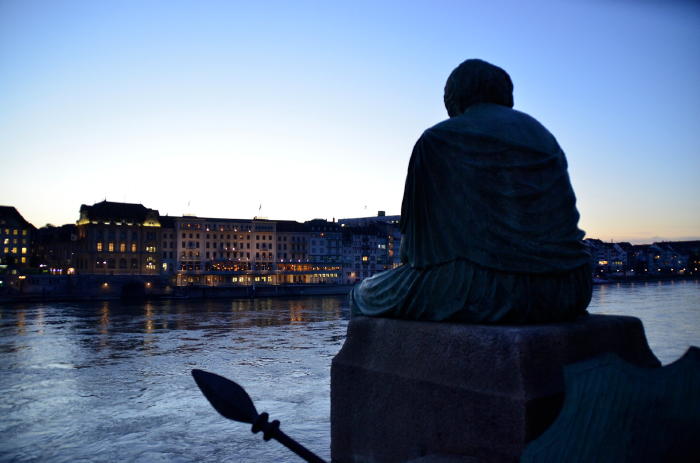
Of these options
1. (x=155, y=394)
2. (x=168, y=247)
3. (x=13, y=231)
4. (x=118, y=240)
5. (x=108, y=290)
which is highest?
(x=13, y=231)

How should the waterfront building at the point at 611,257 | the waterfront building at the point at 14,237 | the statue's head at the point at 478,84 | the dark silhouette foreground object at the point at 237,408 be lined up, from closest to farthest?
the dark silhouette foreground object at the point at 237,408, the statue's head at the point at 478,84, the waterfront building at the point at 14,237, the waterfront building at the point at 611,257

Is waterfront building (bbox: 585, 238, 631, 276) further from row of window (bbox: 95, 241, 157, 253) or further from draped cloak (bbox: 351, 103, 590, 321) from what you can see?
draped cloak (bbox: 351, 103, 590, 321)

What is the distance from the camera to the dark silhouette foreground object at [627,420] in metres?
2.23

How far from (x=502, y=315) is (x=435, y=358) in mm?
520

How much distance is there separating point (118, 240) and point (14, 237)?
74.6 feet

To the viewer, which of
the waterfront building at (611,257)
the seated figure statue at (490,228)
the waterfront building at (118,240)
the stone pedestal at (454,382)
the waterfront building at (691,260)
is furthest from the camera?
the waterfront building at (691,260)

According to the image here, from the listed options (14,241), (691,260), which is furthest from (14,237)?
(691,260)

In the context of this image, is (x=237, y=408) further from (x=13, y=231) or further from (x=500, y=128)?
(x=13, y=231)

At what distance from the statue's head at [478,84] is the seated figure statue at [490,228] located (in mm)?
158

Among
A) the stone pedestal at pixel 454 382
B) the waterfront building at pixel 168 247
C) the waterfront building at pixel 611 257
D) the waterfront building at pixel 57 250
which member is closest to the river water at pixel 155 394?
the stone pedestal at pixel 454 382

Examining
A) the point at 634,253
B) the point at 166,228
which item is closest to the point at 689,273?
the point at 634,253

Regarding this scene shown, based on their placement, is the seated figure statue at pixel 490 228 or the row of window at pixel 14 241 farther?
the row of window at pixel 14 241

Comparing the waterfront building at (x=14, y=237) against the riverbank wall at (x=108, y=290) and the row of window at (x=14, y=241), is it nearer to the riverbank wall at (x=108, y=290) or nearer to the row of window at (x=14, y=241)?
the row of window at (x=14, y=241)

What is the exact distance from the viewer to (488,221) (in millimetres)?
3777
